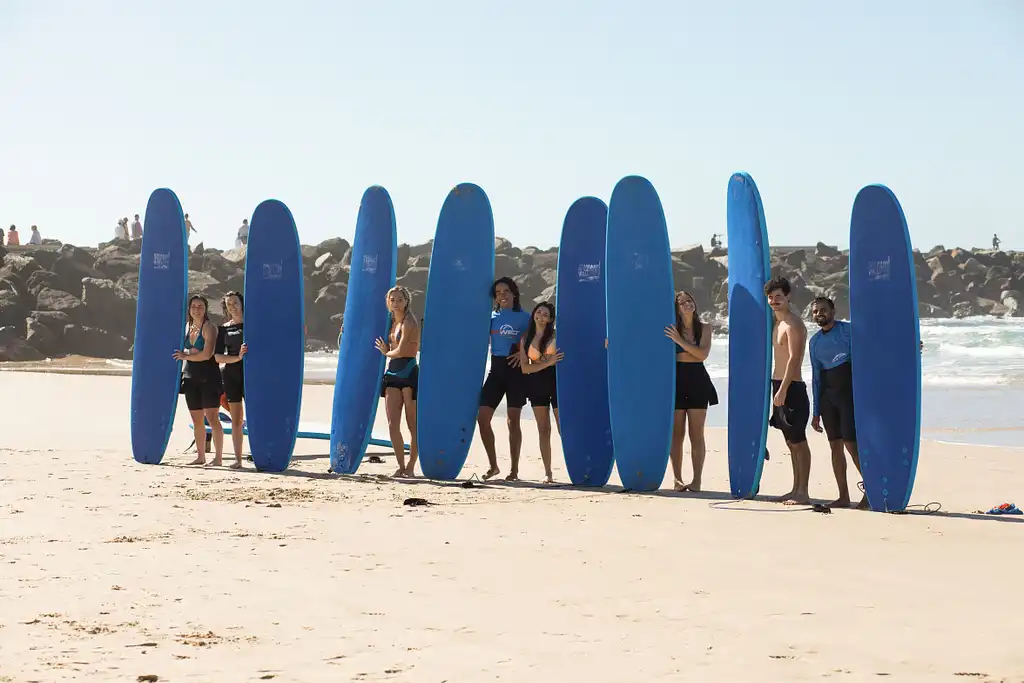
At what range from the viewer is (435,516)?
18.1ft

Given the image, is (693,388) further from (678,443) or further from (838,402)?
(838,402)

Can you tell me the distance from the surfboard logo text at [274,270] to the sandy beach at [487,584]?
1.42m

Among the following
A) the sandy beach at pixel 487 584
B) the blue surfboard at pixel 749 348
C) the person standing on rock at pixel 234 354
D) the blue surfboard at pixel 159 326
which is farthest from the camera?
the blue surfboard at pixel 159 326

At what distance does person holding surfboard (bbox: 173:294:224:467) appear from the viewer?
737 cm

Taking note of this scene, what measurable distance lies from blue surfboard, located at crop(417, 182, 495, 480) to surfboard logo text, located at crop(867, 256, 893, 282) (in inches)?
92.3

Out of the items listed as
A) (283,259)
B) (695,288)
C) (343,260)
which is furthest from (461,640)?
(695,288)

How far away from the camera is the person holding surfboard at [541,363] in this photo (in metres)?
6.71

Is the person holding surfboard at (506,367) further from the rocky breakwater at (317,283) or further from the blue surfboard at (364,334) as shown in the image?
the rocky breakwater at (317,283)

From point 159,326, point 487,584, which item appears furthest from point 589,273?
point 487,584

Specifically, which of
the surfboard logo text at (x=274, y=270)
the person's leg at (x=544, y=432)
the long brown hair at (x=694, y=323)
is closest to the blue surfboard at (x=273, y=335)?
the surfboard logo text at (x=274, y=270)

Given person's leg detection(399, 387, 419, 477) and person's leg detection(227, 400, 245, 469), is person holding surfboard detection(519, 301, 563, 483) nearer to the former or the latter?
person's leg detection(399, 387, 419, 477)

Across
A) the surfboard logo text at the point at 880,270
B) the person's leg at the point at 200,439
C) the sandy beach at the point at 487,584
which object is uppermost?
the surfboard logo text at the point at 880,270

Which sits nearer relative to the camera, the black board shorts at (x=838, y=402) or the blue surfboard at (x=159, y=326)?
the black board shorts at (x=838, y=402)

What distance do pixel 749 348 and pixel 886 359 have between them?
2.52 ft
